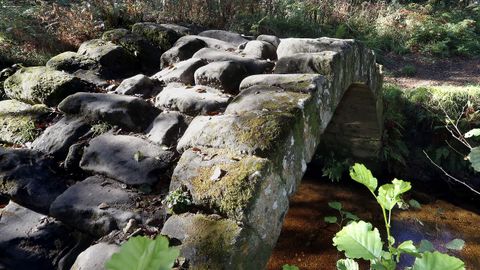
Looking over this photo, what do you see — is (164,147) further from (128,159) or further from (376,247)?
(376,247)

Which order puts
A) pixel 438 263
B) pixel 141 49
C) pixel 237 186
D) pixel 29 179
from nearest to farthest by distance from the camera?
pixel 438 263 < pixel 237 186 < pixel 29 179 < pixel 141 49

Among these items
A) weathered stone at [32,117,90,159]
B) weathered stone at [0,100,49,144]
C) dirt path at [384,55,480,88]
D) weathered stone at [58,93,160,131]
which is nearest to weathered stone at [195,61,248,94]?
weathered stone at [58,93,160,131]

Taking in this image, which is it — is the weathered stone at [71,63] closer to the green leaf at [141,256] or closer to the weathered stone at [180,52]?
the weathered stone at [180,52]

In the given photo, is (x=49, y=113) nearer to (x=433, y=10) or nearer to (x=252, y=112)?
(x=252, y=112)

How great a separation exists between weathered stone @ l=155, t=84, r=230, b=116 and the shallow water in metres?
2.26

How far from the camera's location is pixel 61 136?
8.20ft

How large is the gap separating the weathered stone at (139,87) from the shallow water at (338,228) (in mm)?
2328

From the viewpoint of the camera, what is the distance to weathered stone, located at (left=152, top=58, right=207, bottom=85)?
9.96 feet

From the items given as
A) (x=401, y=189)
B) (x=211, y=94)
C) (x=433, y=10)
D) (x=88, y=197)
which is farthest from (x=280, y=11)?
(x=401, y=189)

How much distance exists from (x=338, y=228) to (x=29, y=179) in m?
3.74

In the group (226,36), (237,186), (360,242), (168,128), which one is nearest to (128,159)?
(168,128)

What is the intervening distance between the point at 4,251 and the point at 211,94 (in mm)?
1556

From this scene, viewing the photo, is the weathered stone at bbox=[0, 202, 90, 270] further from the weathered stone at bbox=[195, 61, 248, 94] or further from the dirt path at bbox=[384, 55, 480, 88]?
the dirt path at bbox=[384, 55, 480, 88]

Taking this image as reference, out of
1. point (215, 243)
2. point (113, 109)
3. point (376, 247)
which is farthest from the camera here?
point (113, 109)
